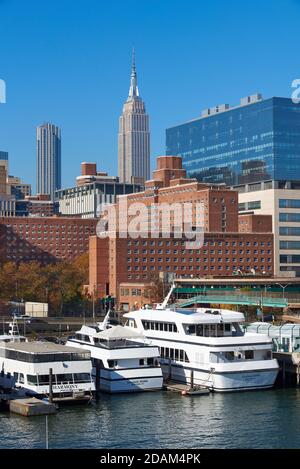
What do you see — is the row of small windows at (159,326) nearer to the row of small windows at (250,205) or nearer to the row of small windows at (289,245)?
the row of small windows at (289,245)

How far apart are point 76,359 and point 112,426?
8.06 metres

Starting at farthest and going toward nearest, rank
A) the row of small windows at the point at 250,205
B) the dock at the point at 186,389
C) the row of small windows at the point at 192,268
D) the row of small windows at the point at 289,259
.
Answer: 1. the row of small windows at the point at 250,205
2. the row of small windows at the point at 289,259
3. the row of small windows at the point at 192,268
4. the dock at the point at 186,389

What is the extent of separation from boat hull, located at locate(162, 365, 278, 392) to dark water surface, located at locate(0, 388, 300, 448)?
28.1 inches

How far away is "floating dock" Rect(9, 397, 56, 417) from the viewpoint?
51656mm

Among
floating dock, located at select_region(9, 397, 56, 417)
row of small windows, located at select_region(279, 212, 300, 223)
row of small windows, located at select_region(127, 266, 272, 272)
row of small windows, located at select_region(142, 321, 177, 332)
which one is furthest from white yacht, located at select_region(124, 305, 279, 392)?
row of small windows, located at select_region(279, 212, 300, 223)

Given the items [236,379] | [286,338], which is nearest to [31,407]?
[236,379]

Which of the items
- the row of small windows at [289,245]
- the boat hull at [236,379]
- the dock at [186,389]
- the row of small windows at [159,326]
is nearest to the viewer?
the dock at [186,389]

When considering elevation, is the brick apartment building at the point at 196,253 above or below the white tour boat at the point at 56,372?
above

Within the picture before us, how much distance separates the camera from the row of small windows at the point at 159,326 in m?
65.7

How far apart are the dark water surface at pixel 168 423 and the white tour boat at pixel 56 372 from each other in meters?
1.26

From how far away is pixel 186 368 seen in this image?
63.2 metres

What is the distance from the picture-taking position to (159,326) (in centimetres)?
6725

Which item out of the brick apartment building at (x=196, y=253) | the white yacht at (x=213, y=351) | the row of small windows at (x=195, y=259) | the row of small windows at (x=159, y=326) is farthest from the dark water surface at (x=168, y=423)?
the row of small windows at (x=195, y=259)
